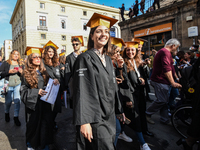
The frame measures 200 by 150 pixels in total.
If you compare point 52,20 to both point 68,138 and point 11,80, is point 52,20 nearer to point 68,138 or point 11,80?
point 11,80

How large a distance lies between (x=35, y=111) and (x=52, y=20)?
35.1 meters

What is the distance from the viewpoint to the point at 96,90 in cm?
131

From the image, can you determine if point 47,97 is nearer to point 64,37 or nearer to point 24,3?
point 64,37

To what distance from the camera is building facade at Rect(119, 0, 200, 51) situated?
901 centimetres

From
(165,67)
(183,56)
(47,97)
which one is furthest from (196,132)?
(183,56)

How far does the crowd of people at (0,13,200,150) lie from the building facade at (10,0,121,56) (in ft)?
86.3

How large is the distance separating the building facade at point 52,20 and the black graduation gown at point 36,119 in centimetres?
2746

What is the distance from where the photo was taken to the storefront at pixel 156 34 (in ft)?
34.9

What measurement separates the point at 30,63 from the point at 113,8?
43.6 metres

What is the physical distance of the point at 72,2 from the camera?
3488 cm

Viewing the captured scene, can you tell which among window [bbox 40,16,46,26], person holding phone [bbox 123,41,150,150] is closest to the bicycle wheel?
person holding phone [bbox 123,41,150,150]

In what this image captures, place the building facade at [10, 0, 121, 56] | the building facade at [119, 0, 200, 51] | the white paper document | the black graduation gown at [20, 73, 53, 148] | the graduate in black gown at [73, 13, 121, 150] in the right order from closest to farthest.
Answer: the graduate in black gown at [73, 13, 121, 150] < the black graduation gown at [20, 73, 53, 148] < the white paper document < the building facade at [119, 0, 200, 51] < the building facade at [10, 0, 121, 56]

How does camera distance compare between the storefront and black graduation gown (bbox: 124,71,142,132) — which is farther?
the storefront

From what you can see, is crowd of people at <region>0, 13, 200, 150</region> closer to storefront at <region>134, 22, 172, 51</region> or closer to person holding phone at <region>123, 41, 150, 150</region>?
person holding phone at <region>123, 41, 150, 150</region>
